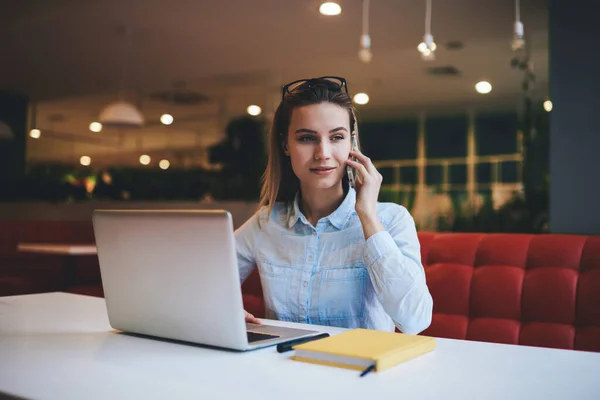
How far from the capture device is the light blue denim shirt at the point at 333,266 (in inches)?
55.1

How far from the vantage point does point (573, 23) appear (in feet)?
9.24

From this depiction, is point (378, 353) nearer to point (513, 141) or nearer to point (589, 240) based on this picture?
point (589, 240)

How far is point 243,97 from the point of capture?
751 centimetres

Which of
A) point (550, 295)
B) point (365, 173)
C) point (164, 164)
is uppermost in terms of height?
point (164, 164)

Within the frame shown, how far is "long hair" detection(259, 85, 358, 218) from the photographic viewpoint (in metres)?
1.55

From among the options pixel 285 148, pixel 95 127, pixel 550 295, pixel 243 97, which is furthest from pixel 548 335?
pixel 95 127

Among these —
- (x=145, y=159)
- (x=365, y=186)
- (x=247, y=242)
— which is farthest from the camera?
(x=145, y=159)

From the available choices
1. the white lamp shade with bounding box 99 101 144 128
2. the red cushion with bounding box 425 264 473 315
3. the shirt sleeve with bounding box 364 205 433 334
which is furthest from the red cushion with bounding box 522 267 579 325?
the white lamp shade with bounding box 99 101 144 128

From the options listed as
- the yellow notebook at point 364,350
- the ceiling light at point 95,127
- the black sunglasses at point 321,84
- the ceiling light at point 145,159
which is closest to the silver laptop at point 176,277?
the yellow notebook at point 364,350

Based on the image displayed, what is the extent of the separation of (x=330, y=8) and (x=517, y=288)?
132 inches

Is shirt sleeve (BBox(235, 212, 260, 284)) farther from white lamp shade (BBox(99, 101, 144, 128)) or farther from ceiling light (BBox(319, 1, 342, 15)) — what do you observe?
white lamp shade (BBox(99, 101, 144, 128))

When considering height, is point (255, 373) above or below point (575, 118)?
below

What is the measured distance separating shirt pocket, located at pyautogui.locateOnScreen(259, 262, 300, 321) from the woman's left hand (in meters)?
0.26

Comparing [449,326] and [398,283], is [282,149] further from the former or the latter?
[449,326]
